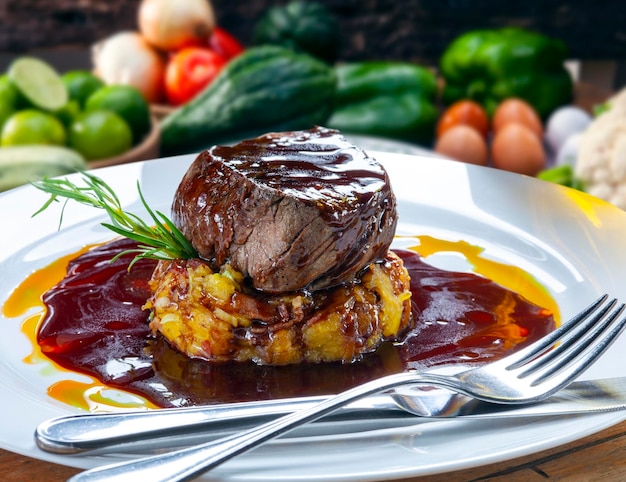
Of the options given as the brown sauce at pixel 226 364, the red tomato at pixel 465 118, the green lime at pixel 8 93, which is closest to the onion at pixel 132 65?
the green lime at pixel 8 93

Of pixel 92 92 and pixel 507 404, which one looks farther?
pixel 92 92

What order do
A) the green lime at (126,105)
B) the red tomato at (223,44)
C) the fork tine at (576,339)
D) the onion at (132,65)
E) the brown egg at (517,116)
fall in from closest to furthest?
the fork tine at (576,339) < the green lime at (126,105) < the brown egg at (517,116) < the onion at (132,65) < the red tomato at (223,44)

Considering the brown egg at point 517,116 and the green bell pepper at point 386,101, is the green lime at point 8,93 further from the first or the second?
the brown egg at point 517,116

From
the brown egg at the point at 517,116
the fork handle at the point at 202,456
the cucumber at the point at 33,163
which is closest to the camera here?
the fork handle at the point at 202,456

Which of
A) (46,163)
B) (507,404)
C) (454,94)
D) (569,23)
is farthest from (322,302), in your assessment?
(569,23)

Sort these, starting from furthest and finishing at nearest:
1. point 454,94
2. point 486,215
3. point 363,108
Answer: point 454,94 → point 363,108 → point 486,215

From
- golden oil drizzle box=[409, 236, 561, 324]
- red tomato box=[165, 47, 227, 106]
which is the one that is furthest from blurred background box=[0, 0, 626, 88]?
golden oil drizzle box=[409, 236, 561, 324]

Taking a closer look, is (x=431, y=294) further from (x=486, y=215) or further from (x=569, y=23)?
(x=569, y=23)
